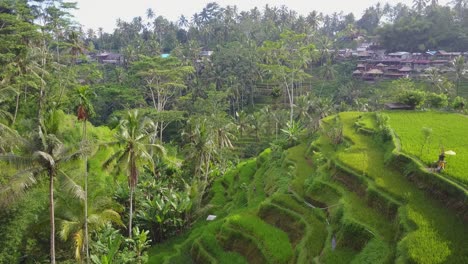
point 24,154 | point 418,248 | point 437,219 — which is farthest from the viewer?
point 24,154

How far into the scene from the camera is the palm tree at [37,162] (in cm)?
1681

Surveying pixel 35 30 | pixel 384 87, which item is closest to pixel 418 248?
pixel 35 30

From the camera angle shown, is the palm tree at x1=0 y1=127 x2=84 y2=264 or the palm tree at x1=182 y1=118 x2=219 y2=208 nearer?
the palm tree at x1=0 y1=127 x2=84 y2=264

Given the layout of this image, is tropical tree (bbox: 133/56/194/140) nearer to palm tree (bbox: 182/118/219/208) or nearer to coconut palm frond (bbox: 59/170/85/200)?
palm tree (bbox: 182/118/219/208)

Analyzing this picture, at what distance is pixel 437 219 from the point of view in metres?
15.9

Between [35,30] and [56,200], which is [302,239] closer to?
[56,200]

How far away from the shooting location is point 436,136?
24219 mm

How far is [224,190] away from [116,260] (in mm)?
16957

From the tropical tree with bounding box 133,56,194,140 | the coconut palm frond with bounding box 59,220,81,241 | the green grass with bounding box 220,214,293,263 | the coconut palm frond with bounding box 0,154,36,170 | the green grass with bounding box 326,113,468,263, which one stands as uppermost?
the tropical tree with bounding box 133,56,194,140

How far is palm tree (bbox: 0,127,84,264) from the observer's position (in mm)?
16812

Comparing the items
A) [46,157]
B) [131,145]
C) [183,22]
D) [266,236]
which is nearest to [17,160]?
[46,157]

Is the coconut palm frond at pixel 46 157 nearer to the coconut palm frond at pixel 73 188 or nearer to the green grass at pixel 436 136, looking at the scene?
the coconut palm frond at pixel 73 188

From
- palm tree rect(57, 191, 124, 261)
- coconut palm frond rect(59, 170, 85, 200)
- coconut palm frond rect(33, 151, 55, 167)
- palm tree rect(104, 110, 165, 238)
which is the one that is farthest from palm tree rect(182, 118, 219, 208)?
coconut palm frond rect(33, 151, 55, 167)

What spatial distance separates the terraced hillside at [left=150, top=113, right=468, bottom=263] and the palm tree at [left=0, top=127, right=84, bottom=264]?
30.7 ft
